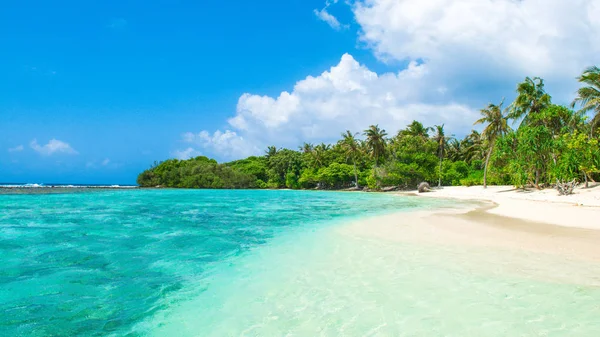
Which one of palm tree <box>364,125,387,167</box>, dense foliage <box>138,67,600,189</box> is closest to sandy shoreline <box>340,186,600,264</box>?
dense foliage <box>138,67,600,189</box>

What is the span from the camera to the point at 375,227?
12016 mm

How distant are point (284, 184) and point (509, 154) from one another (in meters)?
48.0

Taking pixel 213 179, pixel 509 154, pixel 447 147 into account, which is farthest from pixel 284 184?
pixel 509 154

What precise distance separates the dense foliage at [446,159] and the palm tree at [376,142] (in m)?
0.16

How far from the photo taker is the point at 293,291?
208 inches

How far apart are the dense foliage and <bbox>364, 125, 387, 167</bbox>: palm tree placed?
157 mm

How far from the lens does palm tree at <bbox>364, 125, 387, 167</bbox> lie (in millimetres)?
52247

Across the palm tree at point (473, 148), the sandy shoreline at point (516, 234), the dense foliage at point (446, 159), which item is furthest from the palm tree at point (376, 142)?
the sandy shoreline at point (516, 234)

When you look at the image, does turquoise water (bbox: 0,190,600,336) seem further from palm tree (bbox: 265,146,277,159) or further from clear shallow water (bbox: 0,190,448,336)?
palm tree (bbox: 265,146,277,159)

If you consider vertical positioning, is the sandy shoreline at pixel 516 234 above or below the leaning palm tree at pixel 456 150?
below

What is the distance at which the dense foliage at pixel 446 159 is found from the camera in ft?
95.3

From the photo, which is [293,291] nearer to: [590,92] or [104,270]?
[104,270]

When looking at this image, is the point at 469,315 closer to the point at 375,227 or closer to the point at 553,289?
the point at 553,289

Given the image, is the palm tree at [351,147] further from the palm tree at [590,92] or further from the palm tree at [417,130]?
the palm tree at [590,92]
